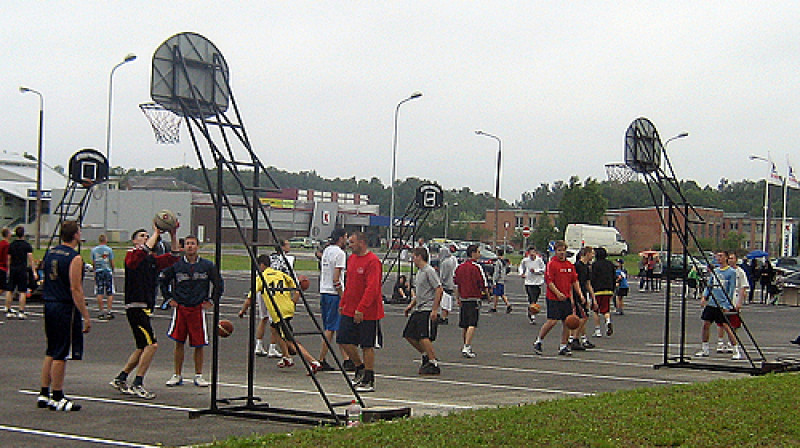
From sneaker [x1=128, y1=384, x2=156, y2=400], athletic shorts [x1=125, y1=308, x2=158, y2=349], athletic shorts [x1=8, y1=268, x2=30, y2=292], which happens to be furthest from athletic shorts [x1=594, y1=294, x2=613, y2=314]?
athletic shorts [x1=8, y1=268, x2=30, y2=292]

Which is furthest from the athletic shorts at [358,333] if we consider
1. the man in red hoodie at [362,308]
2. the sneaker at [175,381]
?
the sneaker at [175,381]

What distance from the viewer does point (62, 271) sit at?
919 centimetres

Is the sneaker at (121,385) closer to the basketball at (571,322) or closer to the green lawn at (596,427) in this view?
the green lawn at (596,427)

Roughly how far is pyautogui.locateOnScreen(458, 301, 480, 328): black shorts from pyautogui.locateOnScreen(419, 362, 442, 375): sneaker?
2.52 m

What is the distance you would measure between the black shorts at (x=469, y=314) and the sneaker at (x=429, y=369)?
8.28 feet

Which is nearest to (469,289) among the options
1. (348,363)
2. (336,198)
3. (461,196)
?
(348,363)

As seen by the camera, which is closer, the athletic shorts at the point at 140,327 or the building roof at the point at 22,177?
the athletic shorts at the point at 140,327

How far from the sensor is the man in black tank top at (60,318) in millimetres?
9039

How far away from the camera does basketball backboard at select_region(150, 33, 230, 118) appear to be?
8.88 m

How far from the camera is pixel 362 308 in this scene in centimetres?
1074

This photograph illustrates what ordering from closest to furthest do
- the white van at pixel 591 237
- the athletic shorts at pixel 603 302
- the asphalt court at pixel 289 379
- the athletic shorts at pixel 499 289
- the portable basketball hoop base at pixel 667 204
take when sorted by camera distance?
1. the asphalt court at pixel 289 379
2. the portable basketball hoop base at pixel 667 204
3. the athletic shorts at pixel 603 302
4. the athletic shorts at pixel 499 289
5. the white van at pixel 591 237

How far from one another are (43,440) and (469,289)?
29.0ft

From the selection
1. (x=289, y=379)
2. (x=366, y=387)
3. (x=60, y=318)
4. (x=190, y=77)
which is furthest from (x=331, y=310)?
(x=190, y=77)

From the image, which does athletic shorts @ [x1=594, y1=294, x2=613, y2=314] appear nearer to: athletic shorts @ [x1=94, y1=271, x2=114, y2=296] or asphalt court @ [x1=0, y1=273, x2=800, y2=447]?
asphalt court @ [x1=0, y1=273, x2=800, y2=447]
